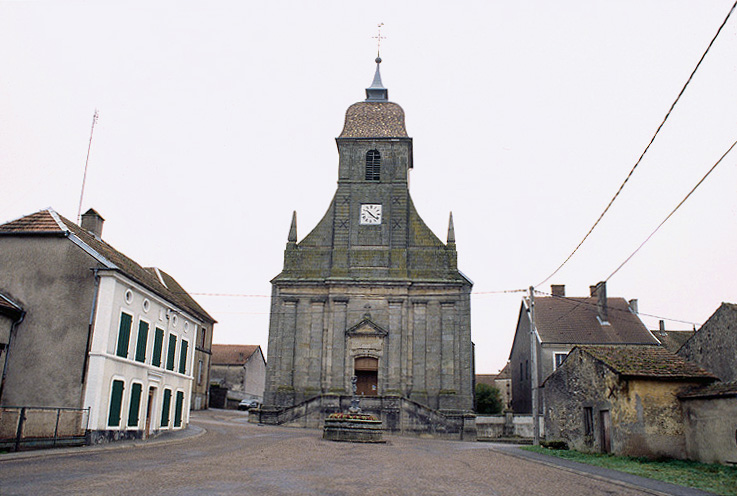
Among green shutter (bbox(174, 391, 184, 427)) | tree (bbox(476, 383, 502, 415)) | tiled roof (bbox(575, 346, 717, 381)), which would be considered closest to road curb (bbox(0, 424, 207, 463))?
green shutter (bbox(174, 391, 184, 427))

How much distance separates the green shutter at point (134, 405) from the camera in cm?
2176

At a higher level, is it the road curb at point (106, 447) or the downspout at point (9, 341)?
the downspout at point (9, 341)

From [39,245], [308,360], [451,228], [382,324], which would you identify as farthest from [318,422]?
[39,245]

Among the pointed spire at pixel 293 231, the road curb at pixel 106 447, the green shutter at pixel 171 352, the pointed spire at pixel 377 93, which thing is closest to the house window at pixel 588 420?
the road curb at pixel 106 447

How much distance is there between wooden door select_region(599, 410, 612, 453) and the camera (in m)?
18.5

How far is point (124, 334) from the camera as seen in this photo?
21.1 meters

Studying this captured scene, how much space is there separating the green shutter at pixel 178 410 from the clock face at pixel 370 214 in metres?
16.7

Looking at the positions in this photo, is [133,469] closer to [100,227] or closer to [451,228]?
[100,227]

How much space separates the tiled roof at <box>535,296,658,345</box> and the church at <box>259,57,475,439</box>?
25.2ft

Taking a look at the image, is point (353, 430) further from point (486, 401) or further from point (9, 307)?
point (486, 401)

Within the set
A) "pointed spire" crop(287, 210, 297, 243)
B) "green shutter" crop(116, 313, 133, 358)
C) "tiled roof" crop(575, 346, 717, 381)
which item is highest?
"pointed spire" crop(287, 210, 297, 243)

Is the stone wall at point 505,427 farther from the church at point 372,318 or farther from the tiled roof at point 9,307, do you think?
the tiled roof at point 9,307

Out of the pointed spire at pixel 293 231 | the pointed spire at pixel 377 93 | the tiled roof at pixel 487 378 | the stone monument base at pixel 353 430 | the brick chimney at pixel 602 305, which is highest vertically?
the pointed spire at pixel 377 93

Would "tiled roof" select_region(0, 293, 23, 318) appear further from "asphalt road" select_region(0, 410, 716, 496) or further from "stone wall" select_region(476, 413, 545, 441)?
"stone wall" select_region(476, 413, 545, 441)
